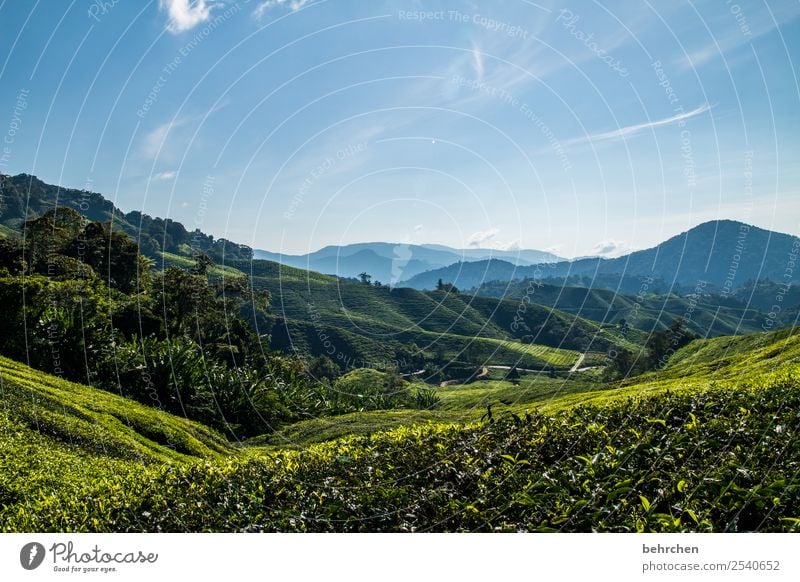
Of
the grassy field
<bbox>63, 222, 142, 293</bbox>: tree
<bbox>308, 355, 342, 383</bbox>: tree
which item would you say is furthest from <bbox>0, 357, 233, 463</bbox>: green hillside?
<bbox>308, 355, 342, 383</bbox>: tree

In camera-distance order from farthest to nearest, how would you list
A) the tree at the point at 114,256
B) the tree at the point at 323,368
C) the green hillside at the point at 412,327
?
1. the green hillside at the point at 412,327
2. the tree at the point at 323,368
3. the tree at the point at 114,256

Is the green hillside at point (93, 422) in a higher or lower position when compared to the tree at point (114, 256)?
lower

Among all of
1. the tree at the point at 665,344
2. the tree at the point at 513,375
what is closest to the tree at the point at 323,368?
the tree at the point at 513,375

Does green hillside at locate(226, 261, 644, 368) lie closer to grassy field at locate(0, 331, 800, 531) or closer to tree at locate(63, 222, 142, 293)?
tree at locate(63, 222, 142, 293)

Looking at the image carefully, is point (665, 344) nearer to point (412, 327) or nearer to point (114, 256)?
point (114, 256)

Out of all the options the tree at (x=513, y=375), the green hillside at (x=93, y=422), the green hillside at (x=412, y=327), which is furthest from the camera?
the green hillside at (x=412, y=327)
